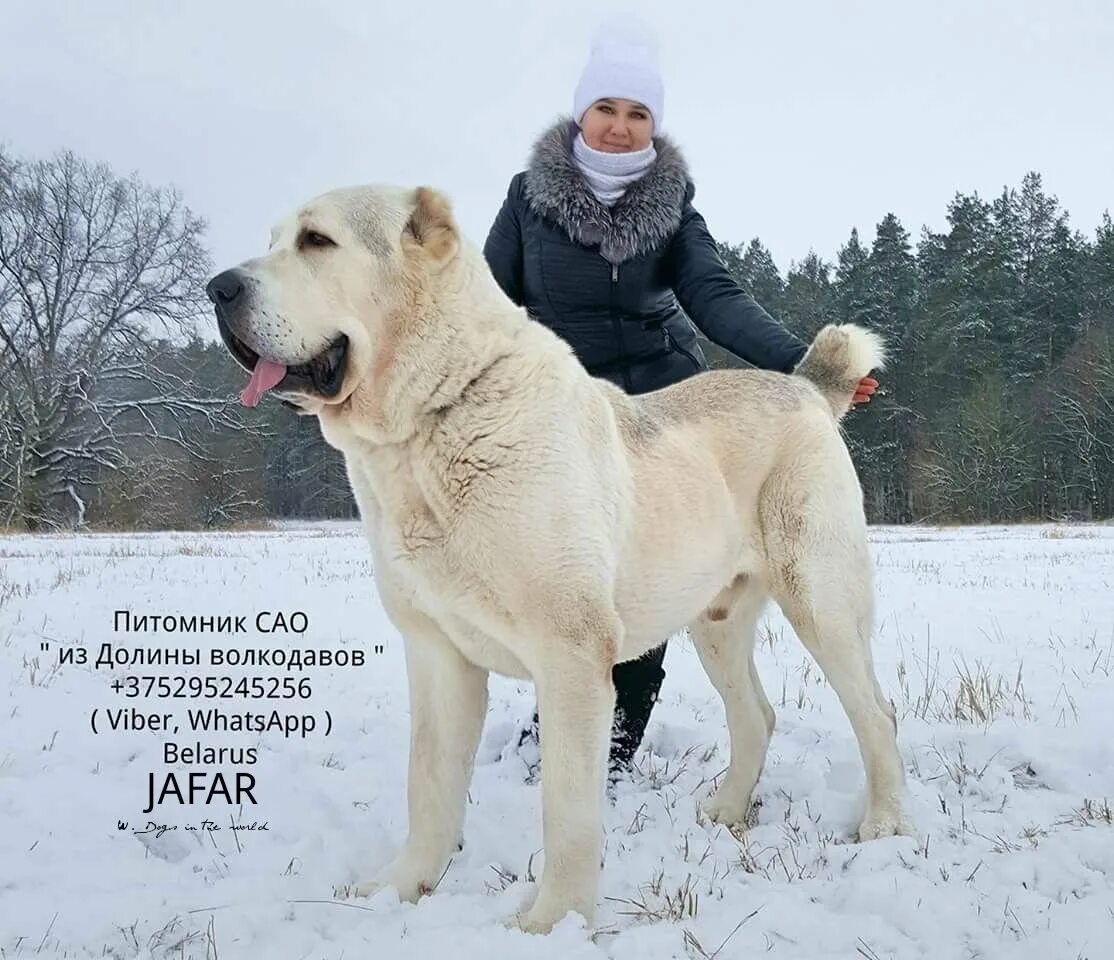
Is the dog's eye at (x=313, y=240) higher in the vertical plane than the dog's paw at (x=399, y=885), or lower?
higher

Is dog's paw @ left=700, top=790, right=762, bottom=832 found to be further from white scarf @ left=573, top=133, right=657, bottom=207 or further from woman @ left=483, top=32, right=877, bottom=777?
white scarf @ left=573, top=133, right=657, bottom=207

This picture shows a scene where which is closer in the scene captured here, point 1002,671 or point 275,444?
point 1002,671

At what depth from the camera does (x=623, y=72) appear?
401 centimetres

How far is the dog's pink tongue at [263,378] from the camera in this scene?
262 cm

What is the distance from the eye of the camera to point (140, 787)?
3592mm

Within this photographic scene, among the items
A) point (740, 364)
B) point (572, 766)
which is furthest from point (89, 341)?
point (572, 766)

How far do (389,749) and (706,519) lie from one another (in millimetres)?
1916

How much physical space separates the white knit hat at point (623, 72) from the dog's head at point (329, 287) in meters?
1.59

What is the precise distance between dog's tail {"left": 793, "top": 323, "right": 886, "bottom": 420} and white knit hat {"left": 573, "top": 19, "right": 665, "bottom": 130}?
1285mm

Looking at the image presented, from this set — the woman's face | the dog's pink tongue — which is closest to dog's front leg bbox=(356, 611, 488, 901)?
the dog's pink tongue

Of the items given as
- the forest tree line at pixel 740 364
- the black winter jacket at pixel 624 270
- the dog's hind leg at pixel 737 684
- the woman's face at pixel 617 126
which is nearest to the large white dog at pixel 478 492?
the dog's hind leg at pixel 737 684

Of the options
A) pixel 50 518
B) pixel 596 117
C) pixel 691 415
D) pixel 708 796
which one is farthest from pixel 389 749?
pixel 50 518

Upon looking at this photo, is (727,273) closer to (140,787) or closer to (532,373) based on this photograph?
(532,373)

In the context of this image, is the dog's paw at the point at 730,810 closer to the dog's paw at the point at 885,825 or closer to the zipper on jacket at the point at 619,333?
the dog's paw at the point at 885,825
